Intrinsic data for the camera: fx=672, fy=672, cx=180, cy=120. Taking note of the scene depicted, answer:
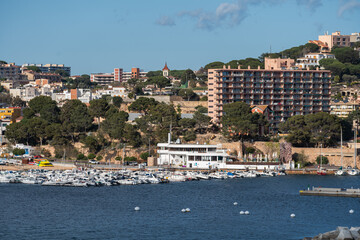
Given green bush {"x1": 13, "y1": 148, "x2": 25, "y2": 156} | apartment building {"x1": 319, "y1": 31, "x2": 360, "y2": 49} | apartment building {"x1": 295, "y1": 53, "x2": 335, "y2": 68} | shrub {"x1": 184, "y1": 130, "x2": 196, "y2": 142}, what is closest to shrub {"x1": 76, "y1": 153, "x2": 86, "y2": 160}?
green bush {"x1": 13, "y1": 148, "x2": 25, "y2": 156}

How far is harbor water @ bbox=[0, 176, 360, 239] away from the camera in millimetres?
49938

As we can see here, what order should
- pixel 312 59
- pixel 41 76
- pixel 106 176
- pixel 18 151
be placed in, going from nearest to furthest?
pixel 106 176, pixel 18 151, pixel 312 59, pixel 41 76

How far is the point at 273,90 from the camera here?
107 m

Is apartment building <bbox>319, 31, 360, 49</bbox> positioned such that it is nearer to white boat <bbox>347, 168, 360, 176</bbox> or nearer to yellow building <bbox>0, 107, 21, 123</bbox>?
yellow building <bbox>0, 107, 21, 123</bbox>

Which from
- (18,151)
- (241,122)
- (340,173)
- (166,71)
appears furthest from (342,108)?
(166,71)

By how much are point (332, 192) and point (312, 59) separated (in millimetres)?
88531

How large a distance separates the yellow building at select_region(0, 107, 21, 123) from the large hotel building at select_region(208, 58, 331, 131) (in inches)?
1408

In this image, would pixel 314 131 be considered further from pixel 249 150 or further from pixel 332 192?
pixel 332 192

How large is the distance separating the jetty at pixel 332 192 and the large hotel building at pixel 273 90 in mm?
36254

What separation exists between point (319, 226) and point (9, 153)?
62512mm

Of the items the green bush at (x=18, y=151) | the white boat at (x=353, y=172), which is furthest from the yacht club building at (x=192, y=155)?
the green bush at (x=18, y=151)

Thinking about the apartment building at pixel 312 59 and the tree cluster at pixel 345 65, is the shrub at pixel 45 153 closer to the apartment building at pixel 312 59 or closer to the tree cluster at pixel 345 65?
the tree cluster at pixel 345 65

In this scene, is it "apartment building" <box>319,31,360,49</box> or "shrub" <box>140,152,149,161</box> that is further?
"apartment building" <box>319,31,360,49</box>

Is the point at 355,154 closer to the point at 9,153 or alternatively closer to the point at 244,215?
the point at 244,215
